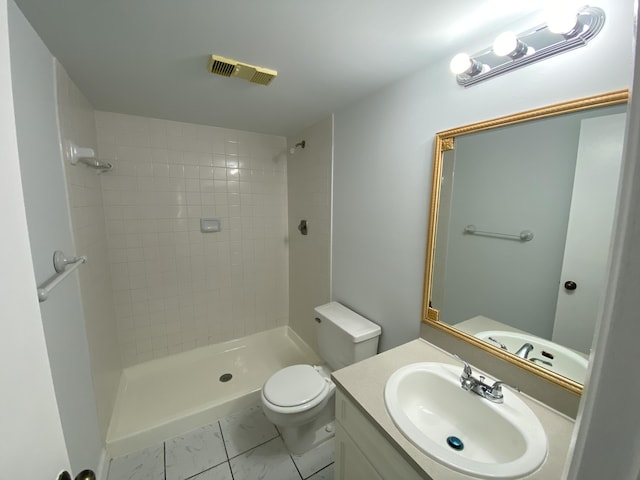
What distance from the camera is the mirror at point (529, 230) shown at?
0.77m

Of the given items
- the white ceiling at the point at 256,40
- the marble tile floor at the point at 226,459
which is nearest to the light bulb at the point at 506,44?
the white ceiling at the point at 256,40

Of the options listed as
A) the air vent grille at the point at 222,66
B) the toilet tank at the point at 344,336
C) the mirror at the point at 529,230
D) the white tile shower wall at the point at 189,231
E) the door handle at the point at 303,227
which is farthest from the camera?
the door handle at the point at 303,227

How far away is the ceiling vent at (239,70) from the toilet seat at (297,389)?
5.70ft

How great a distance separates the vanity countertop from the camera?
0.67 m

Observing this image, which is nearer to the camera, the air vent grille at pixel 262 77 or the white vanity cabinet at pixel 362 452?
the white vanity cabinet at pixel 362 452

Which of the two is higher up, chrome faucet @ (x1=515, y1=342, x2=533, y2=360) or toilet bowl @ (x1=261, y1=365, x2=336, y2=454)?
chrome faucet @ (x1=515, y1=342, x2=533, y2=360)

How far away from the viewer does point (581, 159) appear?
794mm

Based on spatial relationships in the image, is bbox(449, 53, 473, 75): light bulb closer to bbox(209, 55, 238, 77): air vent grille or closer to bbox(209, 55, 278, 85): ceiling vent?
bbox(209, 55, 278, 85): ceiling vent

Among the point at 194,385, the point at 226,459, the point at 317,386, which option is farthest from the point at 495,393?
the point at 194,385

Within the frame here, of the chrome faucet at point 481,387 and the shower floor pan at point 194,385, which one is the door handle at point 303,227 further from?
the chrome faucet at point 481,387

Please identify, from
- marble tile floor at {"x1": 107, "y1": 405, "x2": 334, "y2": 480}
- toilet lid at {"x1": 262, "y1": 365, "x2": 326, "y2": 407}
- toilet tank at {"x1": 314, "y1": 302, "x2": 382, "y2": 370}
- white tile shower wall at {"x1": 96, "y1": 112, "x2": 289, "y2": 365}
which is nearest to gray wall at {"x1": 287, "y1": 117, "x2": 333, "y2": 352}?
white tile shower wall at {"x1": 96, "y1": 112, "x2": 289, "y2": 365}

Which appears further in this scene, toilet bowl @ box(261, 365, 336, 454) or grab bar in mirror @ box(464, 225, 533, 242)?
toilet bowl @ box(261, 365, 336, 454)

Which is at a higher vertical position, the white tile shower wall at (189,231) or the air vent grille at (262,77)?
the air vent grille at (262,77)

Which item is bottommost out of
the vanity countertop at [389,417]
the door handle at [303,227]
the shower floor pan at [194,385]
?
the shower floor pan at [194,385]
